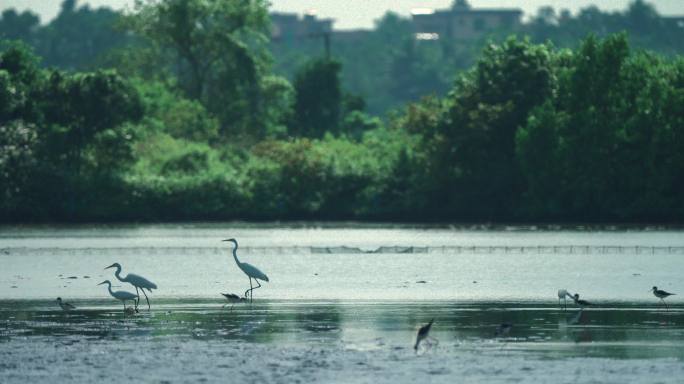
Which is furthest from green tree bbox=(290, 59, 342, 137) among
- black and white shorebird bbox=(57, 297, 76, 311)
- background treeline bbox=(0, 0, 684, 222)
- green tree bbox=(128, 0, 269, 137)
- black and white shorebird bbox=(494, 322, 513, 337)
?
black and white shorebird bbox=(494, 322, 513, 337)

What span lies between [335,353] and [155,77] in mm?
103154

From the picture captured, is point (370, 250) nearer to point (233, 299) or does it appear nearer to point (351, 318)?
point (233, 299)

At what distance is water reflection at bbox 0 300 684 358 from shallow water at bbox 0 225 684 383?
1.7 inches

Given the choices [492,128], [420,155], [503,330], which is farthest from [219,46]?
[503,330]

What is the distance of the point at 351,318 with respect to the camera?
31922 mm

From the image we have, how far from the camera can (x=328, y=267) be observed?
5209 cm

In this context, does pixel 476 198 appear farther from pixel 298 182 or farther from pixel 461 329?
pixel 461 329

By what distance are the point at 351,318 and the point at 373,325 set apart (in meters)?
1.52

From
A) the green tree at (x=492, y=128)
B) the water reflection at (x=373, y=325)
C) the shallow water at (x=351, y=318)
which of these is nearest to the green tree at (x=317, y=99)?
the green tree at (x=492, y=128)

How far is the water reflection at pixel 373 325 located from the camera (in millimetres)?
27391

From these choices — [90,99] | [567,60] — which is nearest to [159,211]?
[90,99]

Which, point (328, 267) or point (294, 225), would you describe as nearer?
point (328, 267)

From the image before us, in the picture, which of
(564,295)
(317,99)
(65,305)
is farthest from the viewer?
(317,99)

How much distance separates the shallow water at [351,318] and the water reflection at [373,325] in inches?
1.7
